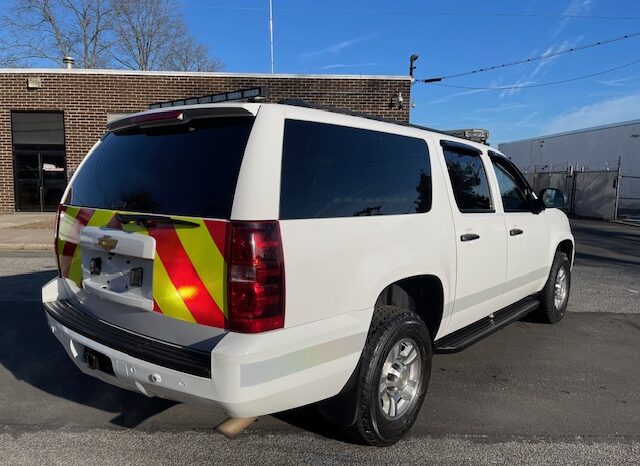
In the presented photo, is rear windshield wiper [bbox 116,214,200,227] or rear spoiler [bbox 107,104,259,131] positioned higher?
rear spoiler [bbox 107,104,259,131]

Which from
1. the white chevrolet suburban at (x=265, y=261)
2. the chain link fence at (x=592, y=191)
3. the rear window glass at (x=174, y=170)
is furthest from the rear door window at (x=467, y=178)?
the chain link fence at (x=592, y=191)

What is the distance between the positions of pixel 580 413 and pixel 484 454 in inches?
39.3

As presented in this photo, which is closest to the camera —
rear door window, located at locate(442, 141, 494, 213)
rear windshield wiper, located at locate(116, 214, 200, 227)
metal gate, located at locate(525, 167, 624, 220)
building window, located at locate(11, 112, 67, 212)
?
rear windshield wiper, located at locate(116, 214, 200, 227)

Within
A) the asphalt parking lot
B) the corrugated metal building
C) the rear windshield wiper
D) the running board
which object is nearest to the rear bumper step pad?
the rear windshield wiper

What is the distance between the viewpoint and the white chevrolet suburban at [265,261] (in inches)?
90.4

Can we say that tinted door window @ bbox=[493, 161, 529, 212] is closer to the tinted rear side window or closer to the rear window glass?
the tinted rear side window

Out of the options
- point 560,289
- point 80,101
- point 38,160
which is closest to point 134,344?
point 560,289

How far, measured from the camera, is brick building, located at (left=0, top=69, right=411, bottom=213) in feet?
48.2

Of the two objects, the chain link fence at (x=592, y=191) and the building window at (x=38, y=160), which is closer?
the building window at (x=38, y=160)

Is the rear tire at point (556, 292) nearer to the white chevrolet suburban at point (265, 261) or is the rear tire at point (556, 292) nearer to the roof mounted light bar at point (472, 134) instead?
the roof mounted light bar at point (472, 134)

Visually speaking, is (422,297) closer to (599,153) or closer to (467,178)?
(467,178)

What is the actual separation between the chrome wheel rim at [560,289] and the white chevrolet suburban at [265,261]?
2.42 metres

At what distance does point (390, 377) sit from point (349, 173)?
124 cm

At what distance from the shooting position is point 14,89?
50.1ft
